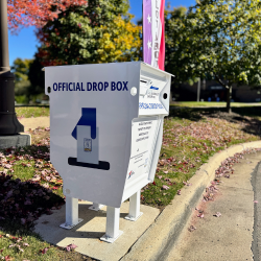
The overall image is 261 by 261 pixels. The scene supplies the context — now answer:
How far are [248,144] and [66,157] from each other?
8683mm

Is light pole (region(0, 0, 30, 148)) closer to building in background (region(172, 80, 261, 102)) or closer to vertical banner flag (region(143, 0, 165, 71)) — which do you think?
vertical banner flag (region(143, 0, 165, 71))

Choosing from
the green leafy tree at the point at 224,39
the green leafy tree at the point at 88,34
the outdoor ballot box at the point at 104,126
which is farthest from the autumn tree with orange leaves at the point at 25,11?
the outdoor ballot box at the point at 104,126

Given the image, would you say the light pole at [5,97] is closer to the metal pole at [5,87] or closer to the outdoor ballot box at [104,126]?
the metal pole at [5,87]

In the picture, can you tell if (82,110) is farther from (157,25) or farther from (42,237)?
(157,25)

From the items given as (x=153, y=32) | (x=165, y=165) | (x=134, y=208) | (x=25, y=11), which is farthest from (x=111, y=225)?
(x=25, y=11)

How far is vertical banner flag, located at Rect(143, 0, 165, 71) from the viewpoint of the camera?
11.6 feet

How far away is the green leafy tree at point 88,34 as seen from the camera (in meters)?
15.0

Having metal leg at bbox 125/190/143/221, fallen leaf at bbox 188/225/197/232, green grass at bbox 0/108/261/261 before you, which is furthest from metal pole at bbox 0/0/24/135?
fallen leaf at bbox 188/225/197/232

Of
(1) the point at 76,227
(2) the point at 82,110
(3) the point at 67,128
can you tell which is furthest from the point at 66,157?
(1) the point at 76,227

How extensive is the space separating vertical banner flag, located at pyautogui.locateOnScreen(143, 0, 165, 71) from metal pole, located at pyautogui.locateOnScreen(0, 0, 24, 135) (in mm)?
3354

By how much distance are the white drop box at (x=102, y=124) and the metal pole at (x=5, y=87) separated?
3.04 metres

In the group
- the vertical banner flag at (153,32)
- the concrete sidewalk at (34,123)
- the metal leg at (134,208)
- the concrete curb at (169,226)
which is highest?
the vertical banner flag at (153,32)

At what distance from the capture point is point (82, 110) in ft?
9.25

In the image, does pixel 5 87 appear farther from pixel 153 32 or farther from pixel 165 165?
pixel 165 165
